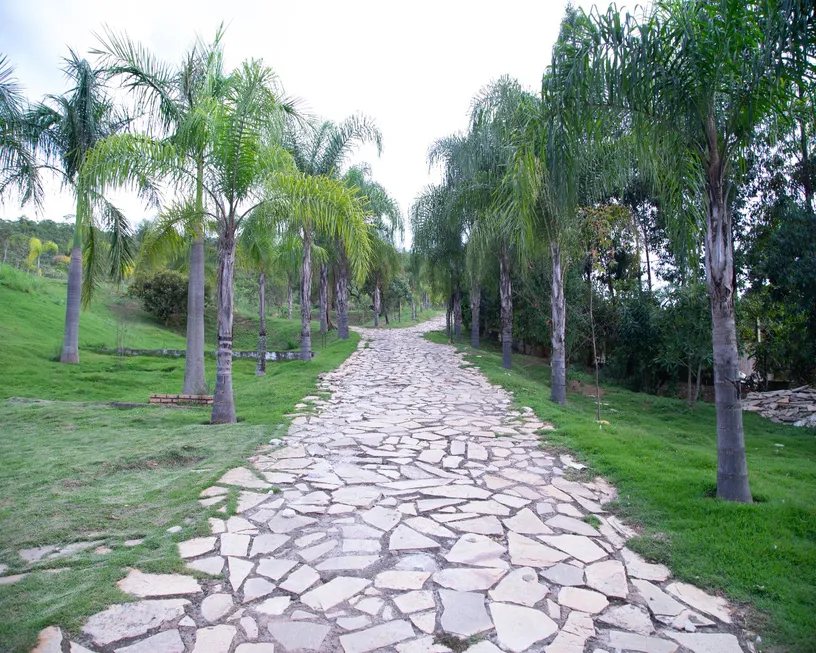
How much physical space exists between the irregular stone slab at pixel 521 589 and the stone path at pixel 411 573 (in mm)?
11

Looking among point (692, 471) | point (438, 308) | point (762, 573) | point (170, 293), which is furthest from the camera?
point (438, 308)

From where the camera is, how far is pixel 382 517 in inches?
168

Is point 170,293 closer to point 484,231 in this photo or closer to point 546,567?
point 484,231

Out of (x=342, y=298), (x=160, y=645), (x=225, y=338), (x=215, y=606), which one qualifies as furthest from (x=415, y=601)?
(x=342, y=298)

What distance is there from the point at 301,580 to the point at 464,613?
1028 millimetres

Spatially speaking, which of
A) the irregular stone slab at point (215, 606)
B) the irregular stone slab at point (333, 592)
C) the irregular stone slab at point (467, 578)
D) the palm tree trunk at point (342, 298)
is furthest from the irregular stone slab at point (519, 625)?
the palm tree trunk at point (342, 298)

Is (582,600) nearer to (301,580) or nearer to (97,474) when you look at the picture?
(301,580)

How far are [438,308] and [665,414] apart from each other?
214 feet

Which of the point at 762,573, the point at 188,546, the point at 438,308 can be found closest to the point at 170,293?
the point at 188,546

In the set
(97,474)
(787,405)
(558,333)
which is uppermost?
(558,333)

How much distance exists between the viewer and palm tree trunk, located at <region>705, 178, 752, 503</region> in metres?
4.52

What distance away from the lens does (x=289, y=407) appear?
8.84 m

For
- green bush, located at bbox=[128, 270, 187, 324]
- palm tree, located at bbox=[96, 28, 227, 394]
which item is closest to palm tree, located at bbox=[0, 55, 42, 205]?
palm tree, located at bbox=[96, 28, 227, 394]

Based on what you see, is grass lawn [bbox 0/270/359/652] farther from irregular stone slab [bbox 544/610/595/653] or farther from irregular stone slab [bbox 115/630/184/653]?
irregular stone slab [bbox 544/610/595/653]
